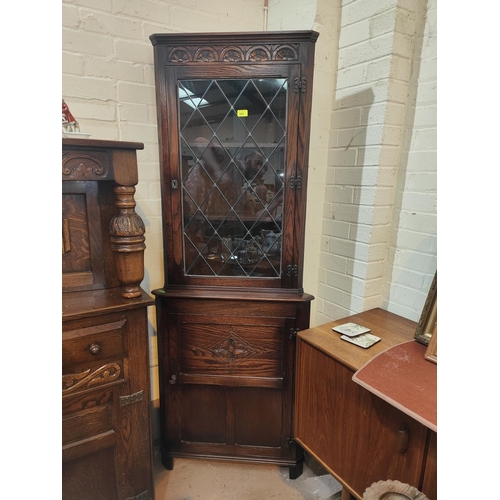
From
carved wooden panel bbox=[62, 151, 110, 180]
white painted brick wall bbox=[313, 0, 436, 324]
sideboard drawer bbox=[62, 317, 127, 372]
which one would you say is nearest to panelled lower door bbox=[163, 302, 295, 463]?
sideboard drawer bbox=[62, 317, 127, 372]

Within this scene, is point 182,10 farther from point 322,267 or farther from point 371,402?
point 371,402

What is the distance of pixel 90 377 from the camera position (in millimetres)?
1093

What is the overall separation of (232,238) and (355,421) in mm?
846

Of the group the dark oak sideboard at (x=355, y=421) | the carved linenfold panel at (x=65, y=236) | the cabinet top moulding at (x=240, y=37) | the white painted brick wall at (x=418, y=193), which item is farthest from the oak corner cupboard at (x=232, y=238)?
the white painted brick wall at (x=418, y=193)

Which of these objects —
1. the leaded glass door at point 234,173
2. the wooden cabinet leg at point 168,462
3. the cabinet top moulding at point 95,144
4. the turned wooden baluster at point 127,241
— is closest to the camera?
the cabinet top moulding at point 95,144

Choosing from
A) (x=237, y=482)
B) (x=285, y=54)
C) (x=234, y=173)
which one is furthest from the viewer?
(x=237, y=482)

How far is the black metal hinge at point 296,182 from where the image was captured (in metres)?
1.34

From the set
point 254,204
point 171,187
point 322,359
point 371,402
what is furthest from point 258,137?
point 371,402

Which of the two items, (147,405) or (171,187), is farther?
(171,187)

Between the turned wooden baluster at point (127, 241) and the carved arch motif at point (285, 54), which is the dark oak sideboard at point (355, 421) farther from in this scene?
the carved arch motif at point (285, 54)

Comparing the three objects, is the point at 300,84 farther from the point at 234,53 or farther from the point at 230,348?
the point at 230,348

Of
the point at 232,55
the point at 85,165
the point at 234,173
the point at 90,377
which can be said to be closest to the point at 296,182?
the point at 234,173
